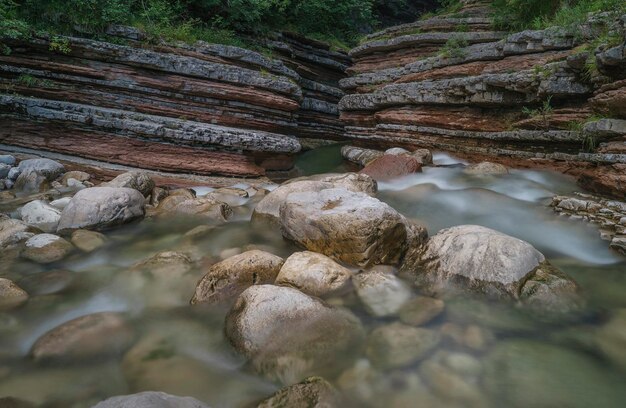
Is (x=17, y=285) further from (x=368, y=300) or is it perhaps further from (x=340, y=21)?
(x=340, y=21)

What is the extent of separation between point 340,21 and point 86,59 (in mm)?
10896

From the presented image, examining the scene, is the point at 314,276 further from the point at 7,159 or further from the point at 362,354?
the point at 7,159

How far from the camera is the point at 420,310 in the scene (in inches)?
131

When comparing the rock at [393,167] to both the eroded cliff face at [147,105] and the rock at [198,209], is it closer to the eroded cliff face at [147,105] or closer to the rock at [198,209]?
the eroded cliff face at [147,105]

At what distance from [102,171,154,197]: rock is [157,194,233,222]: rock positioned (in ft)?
1.95

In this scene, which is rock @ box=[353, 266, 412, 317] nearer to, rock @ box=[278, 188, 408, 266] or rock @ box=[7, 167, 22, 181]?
rock @ box=[278, 188, 408, 266]

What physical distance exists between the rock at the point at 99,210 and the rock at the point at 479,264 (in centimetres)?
440

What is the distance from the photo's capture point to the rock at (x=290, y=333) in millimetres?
2715

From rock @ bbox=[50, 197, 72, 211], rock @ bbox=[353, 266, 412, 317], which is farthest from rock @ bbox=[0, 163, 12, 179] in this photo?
rock @ bbox=[353, 266, 412, 317]

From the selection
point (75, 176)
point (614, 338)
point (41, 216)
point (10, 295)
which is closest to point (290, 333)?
point (614, 338)

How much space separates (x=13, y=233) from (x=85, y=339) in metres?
2.83

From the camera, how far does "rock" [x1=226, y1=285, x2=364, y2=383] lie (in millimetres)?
2715

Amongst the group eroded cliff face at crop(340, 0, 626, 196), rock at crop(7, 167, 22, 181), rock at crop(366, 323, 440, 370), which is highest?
eroded cliff face at crop(340, 0, 626, 196)

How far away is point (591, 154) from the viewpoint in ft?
18.4
